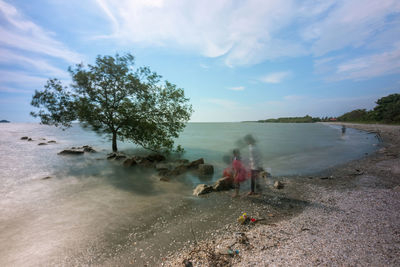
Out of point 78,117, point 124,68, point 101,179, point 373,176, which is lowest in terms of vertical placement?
point 101,179

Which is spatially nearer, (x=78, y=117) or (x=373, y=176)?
(x=373, y=176)

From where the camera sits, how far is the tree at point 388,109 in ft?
238

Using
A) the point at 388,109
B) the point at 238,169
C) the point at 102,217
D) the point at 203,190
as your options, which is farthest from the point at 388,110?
the point at 102,217

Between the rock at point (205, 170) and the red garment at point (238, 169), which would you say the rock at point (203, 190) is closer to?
the red garment at point (238, 169)

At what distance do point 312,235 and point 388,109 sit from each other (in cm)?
11496

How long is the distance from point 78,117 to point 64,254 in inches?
764

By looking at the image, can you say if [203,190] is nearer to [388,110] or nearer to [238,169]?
[238,169]

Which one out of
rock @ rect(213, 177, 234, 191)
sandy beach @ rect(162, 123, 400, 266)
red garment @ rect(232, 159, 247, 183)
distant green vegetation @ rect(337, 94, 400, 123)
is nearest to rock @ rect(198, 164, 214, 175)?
rock @ rect(213, 177, 234, 191)

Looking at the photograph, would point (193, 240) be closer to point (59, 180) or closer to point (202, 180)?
point (202, 180)

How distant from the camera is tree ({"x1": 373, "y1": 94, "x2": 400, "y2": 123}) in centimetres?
7262

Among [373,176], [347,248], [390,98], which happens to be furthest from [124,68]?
[390,98]

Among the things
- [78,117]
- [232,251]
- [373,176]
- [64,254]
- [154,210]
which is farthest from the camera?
[78,117]

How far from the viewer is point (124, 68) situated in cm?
2061

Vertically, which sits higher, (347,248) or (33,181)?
(347,248)
